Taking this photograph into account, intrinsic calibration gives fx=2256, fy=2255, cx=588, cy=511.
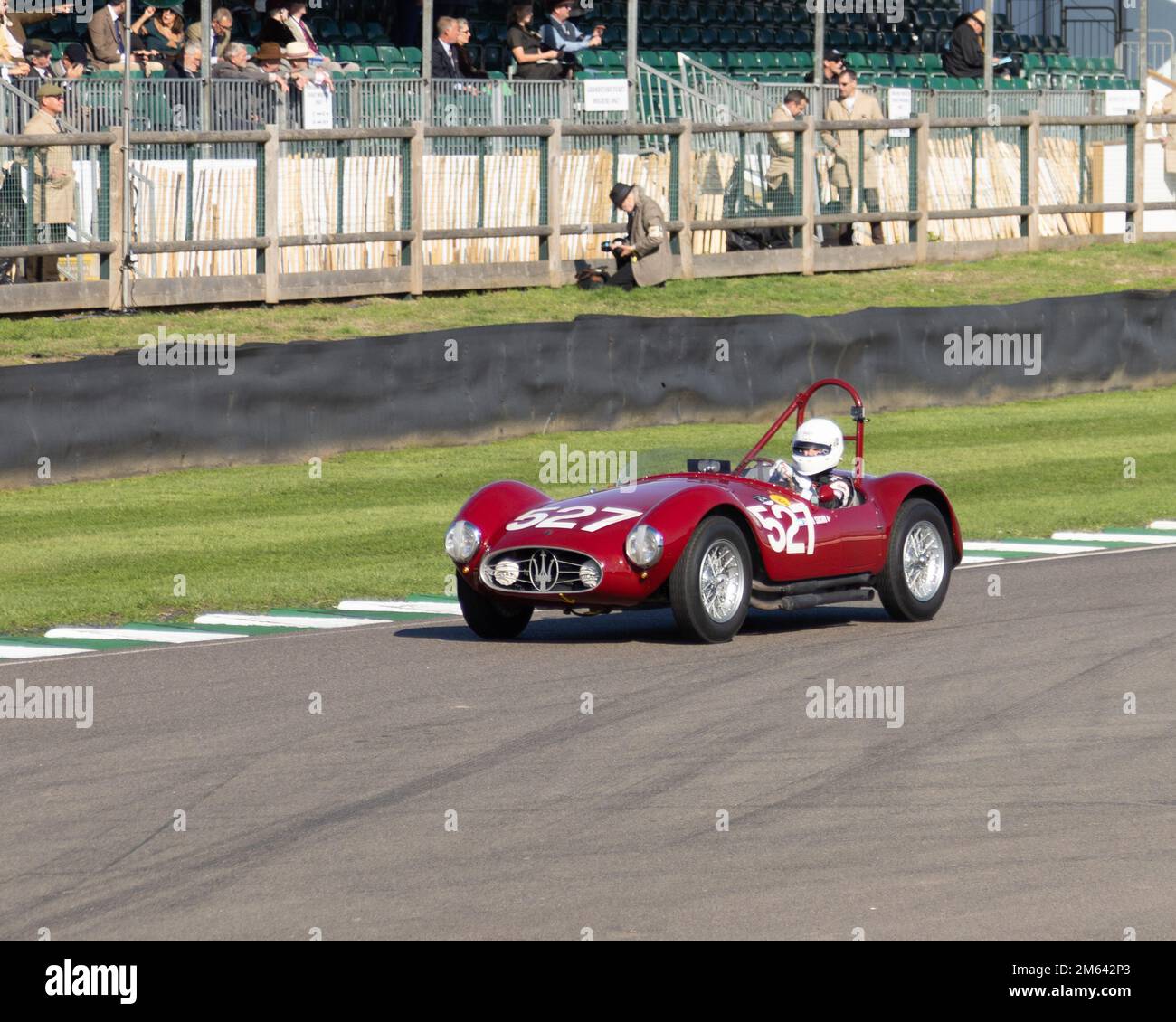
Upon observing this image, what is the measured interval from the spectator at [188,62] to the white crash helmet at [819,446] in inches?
499

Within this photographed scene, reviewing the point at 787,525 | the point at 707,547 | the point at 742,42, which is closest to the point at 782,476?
the point at 787,525

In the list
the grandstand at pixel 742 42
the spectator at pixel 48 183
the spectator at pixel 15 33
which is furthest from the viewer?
the grandstand at pixel 742 42

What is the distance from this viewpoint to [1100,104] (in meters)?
31.8

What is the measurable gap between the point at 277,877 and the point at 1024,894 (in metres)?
2.17

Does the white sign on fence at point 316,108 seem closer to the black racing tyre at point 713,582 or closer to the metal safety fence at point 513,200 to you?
the metal safety fence at point 513,200

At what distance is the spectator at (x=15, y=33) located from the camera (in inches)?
834

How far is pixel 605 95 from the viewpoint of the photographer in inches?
1001

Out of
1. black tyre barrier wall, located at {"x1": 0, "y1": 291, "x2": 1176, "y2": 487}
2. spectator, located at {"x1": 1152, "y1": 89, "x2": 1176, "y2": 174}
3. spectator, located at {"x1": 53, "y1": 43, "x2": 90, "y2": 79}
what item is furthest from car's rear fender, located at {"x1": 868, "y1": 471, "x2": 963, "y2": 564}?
spectator, located at {"x1": 1152, "y1": 89, "x2": 1176, "y2": 174}

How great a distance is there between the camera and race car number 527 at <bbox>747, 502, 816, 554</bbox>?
36.0ft

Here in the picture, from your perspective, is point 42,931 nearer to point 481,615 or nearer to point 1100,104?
point 481,615

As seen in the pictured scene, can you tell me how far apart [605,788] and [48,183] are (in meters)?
13.5

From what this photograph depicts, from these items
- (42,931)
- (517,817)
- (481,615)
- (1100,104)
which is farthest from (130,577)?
(1100,104)

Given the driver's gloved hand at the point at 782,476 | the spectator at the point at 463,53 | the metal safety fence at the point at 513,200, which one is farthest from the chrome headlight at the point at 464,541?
the spectator at the point at 463,53

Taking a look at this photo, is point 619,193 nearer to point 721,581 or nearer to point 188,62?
point 188,62
